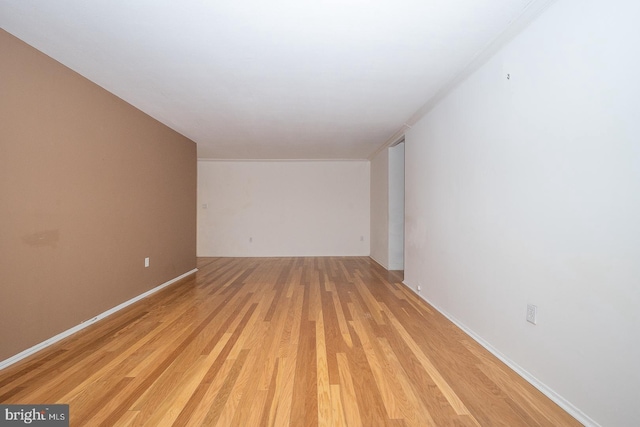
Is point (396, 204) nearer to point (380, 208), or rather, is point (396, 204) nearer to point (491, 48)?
point (380, 208)

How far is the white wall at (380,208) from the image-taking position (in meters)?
6.22

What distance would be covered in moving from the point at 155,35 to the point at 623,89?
9.17 ft

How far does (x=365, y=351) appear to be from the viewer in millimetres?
2451

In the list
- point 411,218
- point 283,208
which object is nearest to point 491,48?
point 411,218

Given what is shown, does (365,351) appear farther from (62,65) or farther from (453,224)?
(62,65)

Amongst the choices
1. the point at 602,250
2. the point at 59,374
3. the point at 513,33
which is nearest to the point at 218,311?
the point at 59,374

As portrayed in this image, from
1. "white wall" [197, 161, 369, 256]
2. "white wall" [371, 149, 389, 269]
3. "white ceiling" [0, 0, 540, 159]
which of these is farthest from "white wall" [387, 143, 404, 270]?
"white wall" [197, 161, 369, 256]

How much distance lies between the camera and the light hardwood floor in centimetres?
168

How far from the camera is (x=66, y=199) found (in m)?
2.86

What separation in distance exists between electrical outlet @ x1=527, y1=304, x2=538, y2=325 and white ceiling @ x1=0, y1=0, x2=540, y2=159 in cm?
185

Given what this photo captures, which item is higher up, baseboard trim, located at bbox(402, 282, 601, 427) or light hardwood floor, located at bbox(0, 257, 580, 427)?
baseboard trim, located at bbox(402, 282, 601, 427)

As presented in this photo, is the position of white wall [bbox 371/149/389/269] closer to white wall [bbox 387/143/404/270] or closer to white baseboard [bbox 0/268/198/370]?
white wall [bbox 387/143/404/270]

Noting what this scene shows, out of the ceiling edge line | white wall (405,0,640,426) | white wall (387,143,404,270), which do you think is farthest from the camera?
white wall (387,143,404,270)

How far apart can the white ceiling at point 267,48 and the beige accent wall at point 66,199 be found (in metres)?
0.27
